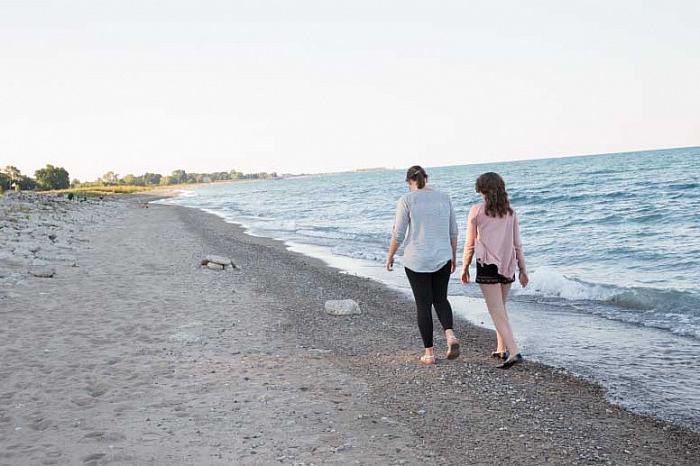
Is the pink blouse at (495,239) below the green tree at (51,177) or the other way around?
below

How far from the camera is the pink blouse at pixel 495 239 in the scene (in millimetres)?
5547

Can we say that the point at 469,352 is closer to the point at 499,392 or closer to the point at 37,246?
the point at 499,392

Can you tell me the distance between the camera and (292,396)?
16.3 feet

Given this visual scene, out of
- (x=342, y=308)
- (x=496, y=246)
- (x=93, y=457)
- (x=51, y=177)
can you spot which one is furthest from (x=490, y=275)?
(x=51, y=177)

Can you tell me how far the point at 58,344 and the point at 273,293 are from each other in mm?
4152

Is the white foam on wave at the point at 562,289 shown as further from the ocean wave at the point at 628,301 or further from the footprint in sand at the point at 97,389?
the footprint in sand at the point at 97,389

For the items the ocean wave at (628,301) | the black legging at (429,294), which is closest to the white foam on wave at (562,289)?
the ocean wave at (628,301)

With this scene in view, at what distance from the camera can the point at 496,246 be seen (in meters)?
5.57

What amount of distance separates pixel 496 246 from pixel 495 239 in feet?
0.24

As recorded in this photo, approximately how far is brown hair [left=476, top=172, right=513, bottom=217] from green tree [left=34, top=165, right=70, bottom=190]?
112928 mm

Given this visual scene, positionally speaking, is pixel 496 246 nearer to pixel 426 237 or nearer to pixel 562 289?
pixel 426 237

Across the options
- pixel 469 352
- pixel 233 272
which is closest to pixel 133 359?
pixel 469 352

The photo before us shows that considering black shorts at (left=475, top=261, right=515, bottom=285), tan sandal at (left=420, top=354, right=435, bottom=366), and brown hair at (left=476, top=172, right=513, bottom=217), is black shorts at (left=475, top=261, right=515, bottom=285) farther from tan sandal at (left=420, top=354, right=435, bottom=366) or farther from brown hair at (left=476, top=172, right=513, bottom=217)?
tan sandal at (left=420, top=354, right=435, bottom=366)

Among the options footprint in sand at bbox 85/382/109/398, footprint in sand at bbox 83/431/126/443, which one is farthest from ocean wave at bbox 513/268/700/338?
footprint in sand at bbox 85/382/109/398
